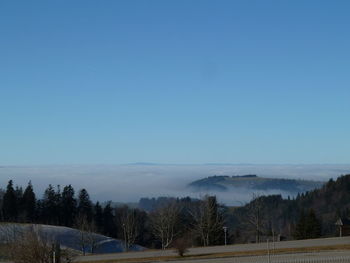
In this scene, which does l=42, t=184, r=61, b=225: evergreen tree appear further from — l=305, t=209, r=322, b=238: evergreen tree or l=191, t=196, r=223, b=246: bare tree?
l=305, t=209, r=322, b=238: evergreen tree

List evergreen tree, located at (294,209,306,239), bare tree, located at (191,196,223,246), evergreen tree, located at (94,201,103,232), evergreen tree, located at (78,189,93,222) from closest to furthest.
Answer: bare tree, located at (191,196,223,246) → evergreen tree, located at (294,209,306,239) → evergreen tree, located at (94,201,103,232) → evergreen tree, located at (78,189,93,222)

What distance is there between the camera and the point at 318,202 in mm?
155125

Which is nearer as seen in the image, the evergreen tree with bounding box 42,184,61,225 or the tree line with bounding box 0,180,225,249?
the tree line with bounding box 0,180,225,249

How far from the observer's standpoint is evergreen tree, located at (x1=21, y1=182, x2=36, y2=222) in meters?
103

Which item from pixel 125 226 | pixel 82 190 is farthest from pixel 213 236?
pixel 82 190

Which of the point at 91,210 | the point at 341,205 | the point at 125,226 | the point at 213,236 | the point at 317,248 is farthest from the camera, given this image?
the point at 341,205

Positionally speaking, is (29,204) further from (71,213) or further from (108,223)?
(108,223)

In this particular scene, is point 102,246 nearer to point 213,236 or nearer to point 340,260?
point 213,236

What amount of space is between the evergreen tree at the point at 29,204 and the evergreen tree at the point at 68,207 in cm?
561

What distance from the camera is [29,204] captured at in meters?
105

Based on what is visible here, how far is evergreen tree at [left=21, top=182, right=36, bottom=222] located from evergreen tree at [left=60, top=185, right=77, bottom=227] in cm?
561

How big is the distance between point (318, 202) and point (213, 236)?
94911 mm

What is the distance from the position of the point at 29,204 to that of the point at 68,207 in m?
8.20

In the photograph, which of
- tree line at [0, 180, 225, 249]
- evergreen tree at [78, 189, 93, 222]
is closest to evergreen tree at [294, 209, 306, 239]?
tree line at [0, 180, 225, 249]
